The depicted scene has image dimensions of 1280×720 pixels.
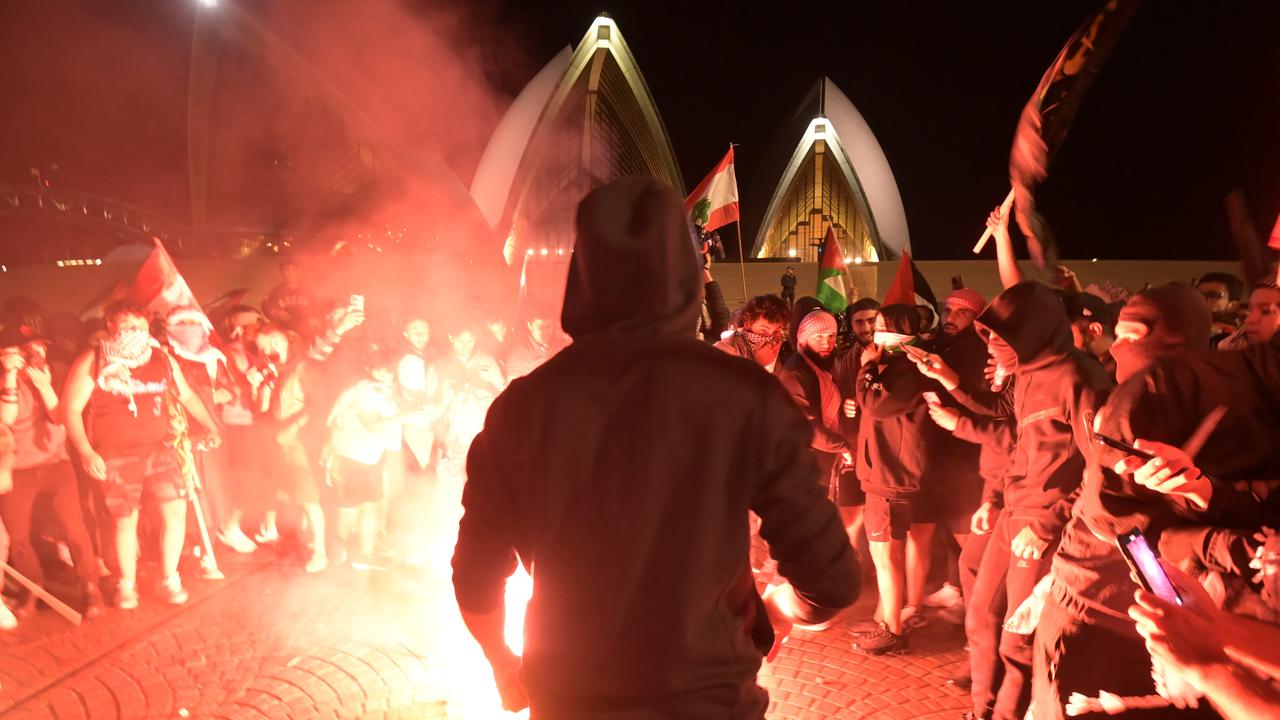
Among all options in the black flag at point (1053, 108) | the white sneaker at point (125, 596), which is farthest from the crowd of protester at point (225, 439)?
the black flag at point (1053, 108)

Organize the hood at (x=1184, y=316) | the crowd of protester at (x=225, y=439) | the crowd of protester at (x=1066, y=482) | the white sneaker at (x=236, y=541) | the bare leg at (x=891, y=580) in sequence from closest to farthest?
the crowd of protester at (x=1066, y=482) < the hood at (x=1184, y=316) < the bare leg at (x=891, y=580) < the crowd of protester at (x=225, y=439) < the white sneaker at (x=236, y=541)

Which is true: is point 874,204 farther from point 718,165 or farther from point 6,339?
point 6,339

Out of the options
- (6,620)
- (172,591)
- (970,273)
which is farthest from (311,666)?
(970,273)

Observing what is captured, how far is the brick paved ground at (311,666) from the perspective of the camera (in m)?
3.65

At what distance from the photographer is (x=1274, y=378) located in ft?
7.24

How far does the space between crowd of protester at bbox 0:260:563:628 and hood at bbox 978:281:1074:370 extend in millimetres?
3599

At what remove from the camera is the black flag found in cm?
478

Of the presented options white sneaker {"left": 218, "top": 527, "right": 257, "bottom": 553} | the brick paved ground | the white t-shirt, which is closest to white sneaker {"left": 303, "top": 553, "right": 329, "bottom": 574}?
the brick paved ground

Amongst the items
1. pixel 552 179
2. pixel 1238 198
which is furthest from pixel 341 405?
pixel 552 179

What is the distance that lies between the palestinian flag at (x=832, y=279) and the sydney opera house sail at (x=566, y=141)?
22.9m

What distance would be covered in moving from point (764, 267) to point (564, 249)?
16016 mm

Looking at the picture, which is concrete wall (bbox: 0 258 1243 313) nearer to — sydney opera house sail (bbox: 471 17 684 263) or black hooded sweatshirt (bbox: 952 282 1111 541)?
sydney opera house sail (bbox: 471 17 684 263)

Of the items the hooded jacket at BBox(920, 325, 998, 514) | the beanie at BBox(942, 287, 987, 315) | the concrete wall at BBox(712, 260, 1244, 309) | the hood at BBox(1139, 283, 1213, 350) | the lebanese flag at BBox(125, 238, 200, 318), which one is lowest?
the hooded jacket at BBox(920, 325, 998, 514)

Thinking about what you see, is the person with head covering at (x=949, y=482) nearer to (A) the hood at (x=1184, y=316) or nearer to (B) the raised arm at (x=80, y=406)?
(A) the hood at (x=1184, y=316)
